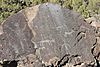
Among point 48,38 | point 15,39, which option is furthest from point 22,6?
point 15,39

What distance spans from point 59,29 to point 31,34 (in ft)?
3.10

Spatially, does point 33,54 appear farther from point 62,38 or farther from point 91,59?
Answer: point 91,59

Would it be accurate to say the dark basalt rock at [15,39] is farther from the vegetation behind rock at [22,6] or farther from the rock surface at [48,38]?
the vegetation behind rock at [22,6]

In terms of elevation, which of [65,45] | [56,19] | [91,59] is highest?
[56,19]

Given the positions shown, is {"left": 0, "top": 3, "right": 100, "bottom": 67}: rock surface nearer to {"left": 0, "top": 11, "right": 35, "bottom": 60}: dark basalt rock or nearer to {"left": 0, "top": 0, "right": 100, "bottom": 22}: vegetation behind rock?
{"left": 0, "top": 11, "right": 35, "bottom": 60}: dark basalt rock

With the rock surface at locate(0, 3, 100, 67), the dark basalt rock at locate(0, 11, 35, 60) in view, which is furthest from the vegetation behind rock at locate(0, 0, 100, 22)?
the dark basalt rock at locate(0, 11, 35, 60)

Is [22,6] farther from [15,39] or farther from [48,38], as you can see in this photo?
[15,39]

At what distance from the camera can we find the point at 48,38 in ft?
29.5

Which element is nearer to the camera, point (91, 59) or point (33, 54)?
point (33, 54)

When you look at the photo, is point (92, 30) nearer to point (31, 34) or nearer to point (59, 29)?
point (59, 29)

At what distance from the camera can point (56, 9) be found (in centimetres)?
966

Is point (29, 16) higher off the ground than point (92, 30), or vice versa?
point (29, 16)

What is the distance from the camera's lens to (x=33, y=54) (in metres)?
8.66

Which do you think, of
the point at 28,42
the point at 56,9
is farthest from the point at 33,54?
the point at 56,9
